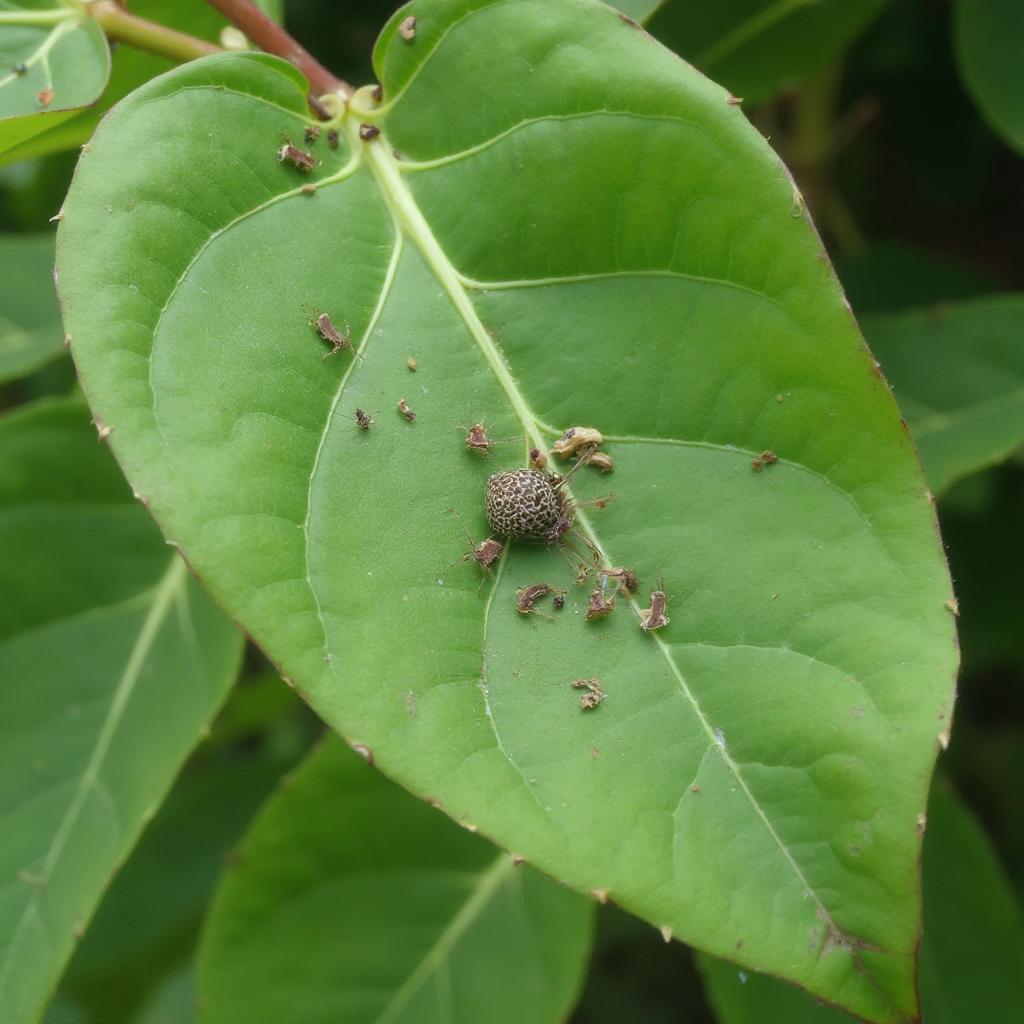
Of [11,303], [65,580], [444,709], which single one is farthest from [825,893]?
[11,303]

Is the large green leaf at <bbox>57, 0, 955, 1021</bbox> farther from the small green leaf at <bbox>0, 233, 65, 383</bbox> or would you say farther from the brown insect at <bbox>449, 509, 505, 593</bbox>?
the small green leaf at <bbox>0, 233, 65, 383</bbox>

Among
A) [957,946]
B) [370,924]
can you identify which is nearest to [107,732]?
[370,924]

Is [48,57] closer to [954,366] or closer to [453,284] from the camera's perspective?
[453,284]

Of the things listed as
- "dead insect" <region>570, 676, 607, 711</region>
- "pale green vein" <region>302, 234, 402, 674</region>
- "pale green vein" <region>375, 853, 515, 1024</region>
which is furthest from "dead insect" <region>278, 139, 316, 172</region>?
"pale green vein" <region>375, 853, 515, 1024</region>

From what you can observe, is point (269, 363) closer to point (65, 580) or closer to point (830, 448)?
point (830, 448)

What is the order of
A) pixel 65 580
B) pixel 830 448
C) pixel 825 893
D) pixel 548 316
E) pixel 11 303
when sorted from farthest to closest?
pixel 11 303, pixel 65 580, pixel 548 316, pixel 830 448, pixel 825 893

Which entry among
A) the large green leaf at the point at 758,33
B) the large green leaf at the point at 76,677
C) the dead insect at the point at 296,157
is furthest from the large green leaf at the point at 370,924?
the large green leaf at the point at 758,33
